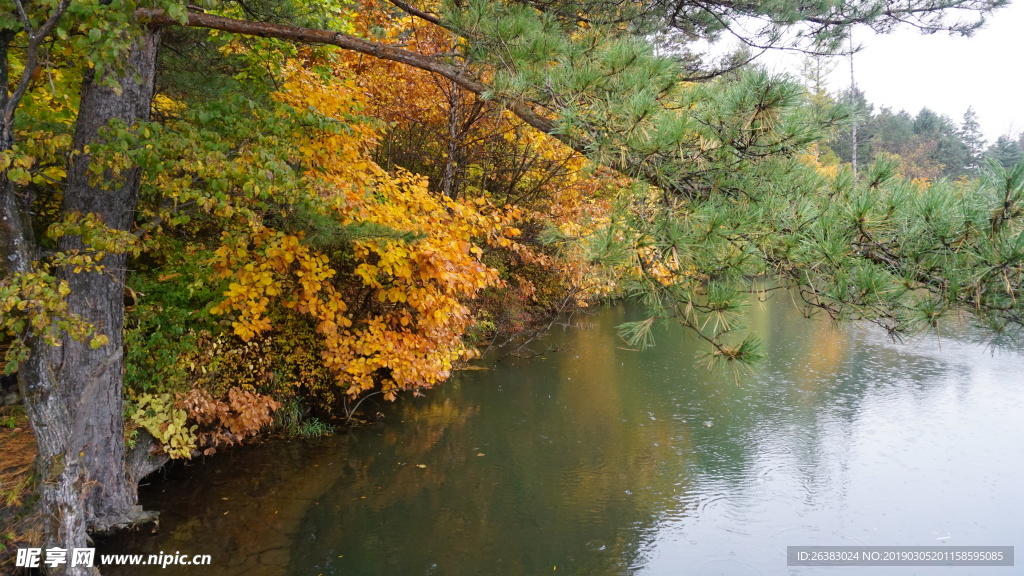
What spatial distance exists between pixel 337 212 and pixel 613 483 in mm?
3605

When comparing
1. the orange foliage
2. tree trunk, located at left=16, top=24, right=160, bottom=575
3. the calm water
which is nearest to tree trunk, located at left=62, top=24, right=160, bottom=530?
tree trunk, located at left=16, top=24, right=160, bottom=575

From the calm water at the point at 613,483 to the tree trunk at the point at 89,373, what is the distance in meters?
0.67

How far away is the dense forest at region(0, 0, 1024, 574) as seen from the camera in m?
2.37

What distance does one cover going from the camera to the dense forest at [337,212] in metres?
2.37

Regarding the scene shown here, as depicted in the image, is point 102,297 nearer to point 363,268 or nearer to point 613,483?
point 363,268

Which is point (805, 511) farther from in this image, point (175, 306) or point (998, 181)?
point (175, 306)

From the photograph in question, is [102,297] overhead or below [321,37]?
below

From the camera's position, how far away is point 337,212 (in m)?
4.93

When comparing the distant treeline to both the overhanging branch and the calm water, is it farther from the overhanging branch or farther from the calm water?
the overhanging branch

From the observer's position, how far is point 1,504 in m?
3.75

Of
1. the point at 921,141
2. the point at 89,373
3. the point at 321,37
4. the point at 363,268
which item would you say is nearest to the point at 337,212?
the point at 363,268

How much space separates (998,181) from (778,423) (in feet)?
19.8

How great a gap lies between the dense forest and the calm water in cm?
64

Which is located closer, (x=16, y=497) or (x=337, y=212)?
(x=16, y=497)
